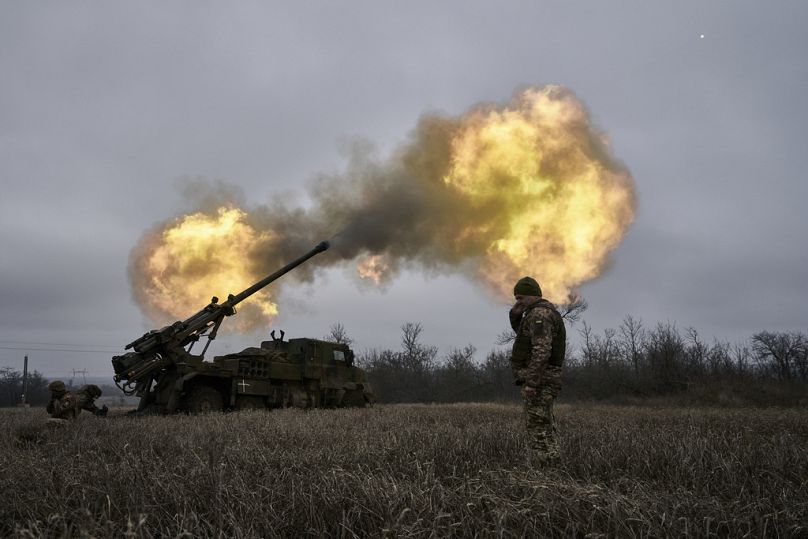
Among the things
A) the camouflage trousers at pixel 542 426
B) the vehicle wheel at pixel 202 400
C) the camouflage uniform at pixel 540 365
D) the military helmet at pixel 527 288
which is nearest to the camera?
the camouflage trousers at pixel 542 426

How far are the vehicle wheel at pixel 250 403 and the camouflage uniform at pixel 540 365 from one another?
34.6 feet

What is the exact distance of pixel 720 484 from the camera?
142 inches

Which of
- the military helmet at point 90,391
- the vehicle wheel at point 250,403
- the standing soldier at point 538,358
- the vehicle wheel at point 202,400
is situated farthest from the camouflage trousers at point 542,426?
the military helmet at point 90,391

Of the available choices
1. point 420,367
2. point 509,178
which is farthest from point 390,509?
point 420,367

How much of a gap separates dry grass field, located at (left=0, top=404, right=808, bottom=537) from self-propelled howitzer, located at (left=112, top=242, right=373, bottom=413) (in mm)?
8051

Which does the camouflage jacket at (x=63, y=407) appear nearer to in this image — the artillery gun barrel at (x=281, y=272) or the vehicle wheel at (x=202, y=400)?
the vehicle wheel at (x=202, y=400)

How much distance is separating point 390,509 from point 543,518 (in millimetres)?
761

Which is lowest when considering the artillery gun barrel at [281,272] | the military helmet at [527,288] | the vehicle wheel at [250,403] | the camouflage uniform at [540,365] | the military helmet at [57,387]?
the vehicle wheel at [250,403]

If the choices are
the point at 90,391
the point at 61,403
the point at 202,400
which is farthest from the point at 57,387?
the point at 202,400

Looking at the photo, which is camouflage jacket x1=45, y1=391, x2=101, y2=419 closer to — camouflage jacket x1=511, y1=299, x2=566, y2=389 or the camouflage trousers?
camouflage jacket x1=511, y1=299, x2=566, y2=389

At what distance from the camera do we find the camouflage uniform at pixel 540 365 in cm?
507

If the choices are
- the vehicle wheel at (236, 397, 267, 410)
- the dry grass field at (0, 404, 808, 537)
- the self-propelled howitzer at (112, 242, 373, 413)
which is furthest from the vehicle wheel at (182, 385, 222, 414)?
the dry grass field at (0, 404, 808, 537)

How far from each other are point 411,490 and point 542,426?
2.46 meters

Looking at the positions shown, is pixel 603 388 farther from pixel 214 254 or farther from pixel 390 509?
pixel 390 509
